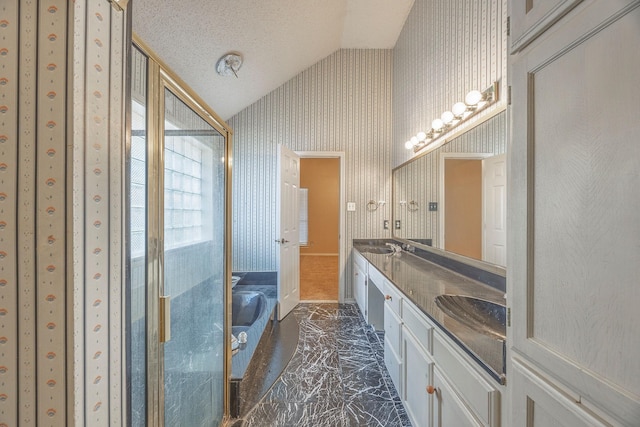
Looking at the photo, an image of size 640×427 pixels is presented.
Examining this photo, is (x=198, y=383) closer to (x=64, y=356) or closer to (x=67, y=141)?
(x=64, y=356)

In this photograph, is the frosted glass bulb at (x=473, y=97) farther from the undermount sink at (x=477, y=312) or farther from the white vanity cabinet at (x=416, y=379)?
the white vanity cabinet at (x=416, y=379)

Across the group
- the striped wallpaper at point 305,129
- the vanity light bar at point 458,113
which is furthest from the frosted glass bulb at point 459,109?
the striped wallpaper at point 305,129

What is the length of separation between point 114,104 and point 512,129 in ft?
3.30

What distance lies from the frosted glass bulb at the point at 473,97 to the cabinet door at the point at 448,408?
1.58m

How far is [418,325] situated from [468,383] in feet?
1.43

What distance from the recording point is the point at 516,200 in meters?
0.71

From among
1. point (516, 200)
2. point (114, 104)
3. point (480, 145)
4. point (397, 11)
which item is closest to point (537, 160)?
point (516, 200)

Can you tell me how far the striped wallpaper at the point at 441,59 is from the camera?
1597mm

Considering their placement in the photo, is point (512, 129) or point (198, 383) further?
point (198, 383)

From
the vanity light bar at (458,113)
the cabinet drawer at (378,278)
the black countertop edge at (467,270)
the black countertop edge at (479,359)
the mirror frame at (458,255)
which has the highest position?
the vanity light bar at (458,113)

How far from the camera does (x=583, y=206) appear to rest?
0.53 meters

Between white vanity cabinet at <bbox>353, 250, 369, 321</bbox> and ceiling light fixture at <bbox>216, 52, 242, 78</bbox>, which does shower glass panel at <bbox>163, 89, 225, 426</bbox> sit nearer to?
ceiling light fixture at <bbox>216, 52, 242, 78</bbox>

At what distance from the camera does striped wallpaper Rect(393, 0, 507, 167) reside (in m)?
1.60

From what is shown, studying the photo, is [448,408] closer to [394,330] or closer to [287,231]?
[394,330]
